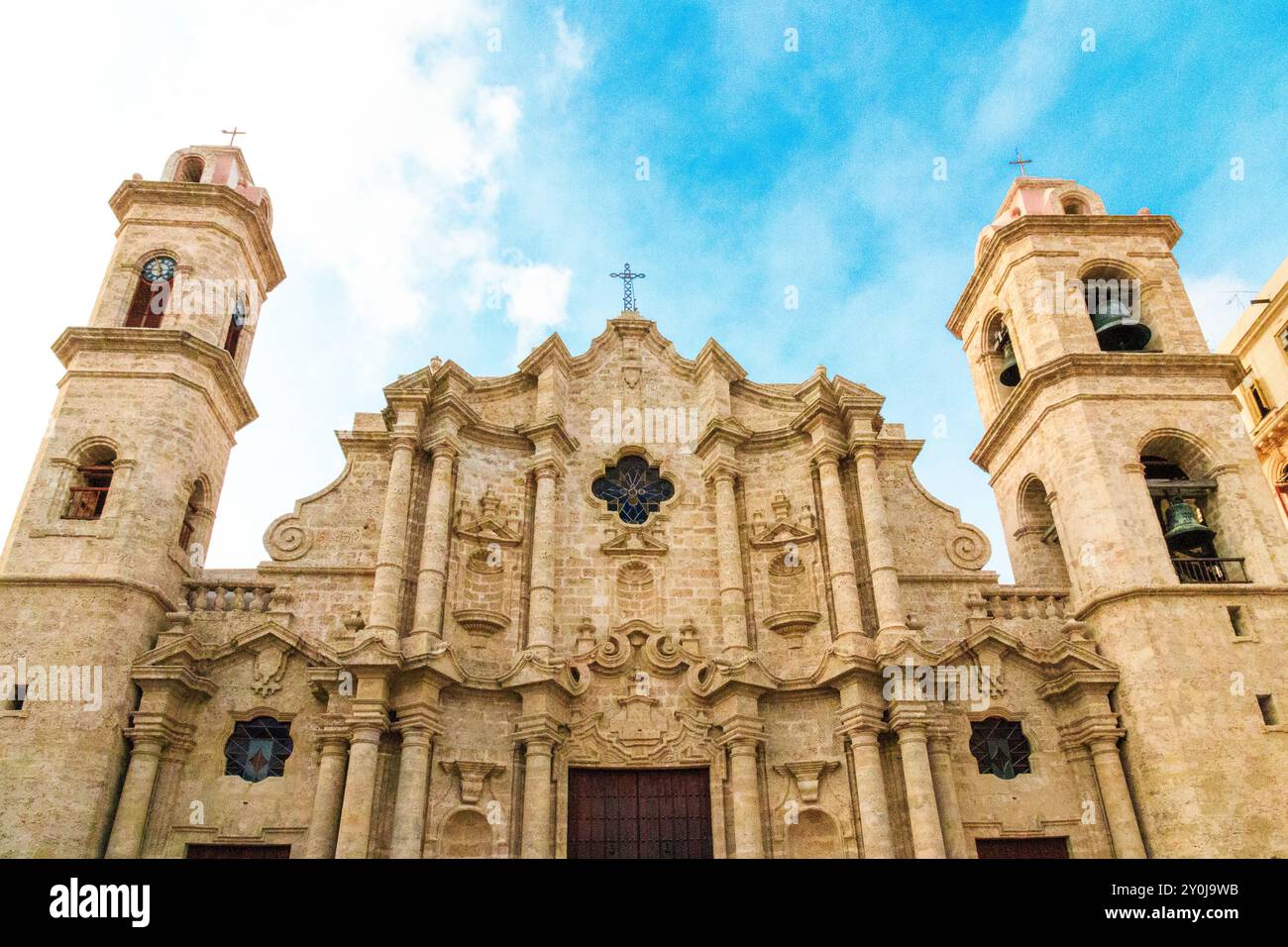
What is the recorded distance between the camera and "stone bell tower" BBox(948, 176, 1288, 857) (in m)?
14.1

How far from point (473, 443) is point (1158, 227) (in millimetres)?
15156

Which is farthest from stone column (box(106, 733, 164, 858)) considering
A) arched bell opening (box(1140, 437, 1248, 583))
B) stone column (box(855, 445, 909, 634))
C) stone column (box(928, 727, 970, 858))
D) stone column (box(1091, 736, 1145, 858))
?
arched bell opening (box(1140, 437, 1248, 583))

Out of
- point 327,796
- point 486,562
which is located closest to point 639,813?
point 327,796

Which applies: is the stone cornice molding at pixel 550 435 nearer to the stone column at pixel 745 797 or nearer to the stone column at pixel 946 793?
the stone column at pixel 745 797

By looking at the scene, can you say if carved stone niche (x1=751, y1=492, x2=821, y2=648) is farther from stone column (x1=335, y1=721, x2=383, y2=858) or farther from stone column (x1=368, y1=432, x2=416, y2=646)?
stone column (x1=335, y1=721, x2=383, y2=858)

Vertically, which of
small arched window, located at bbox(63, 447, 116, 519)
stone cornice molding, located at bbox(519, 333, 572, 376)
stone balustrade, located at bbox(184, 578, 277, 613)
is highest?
stone cornice molding, located at bbox(519, 333, 572, 376)

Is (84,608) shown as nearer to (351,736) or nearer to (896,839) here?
(351,736)

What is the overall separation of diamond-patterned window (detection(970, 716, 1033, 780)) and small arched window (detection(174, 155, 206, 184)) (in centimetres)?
1906

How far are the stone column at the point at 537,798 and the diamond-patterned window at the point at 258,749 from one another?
12.4 ft

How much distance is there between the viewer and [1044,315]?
18688 mm

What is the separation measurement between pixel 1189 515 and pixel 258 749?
1629 centimetres

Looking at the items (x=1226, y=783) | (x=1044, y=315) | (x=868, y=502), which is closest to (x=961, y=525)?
(x=868, y=502)

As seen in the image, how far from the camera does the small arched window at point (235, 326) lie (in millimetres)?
19391

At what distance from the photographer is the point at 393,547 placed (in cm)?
1599
